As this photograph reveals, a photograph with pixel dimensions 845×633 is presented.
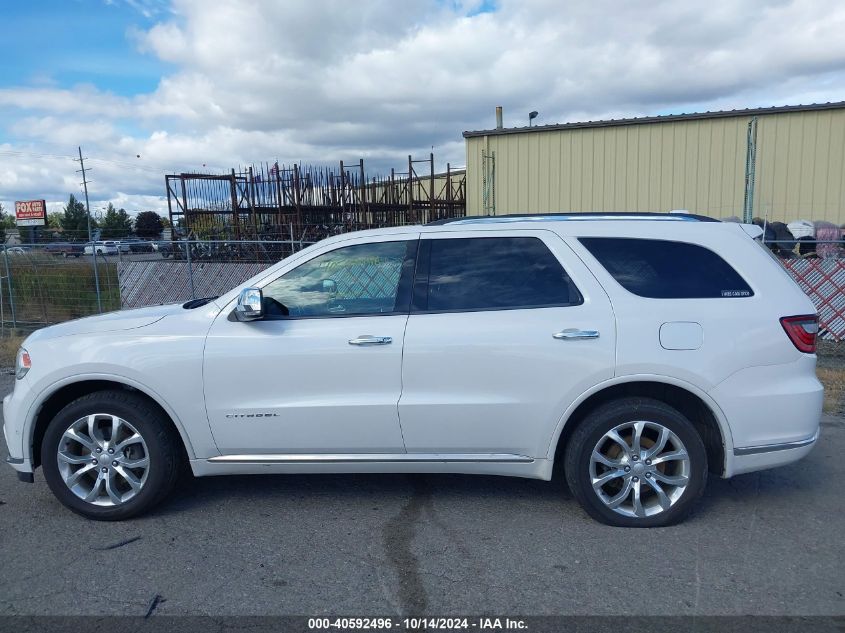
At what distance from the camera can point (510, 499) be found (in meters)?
4.71

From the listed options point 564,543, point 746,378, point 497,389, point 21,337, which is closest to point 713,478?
point 746,378

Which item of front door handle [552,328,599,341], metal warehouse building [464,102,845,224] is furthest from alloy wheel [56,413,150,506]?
metal warehouse building [464,102,845,224]

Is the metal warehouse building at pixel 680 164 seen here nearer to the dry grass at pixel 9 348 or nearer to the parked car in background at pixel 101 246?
the parked car in background at pixel 101 246

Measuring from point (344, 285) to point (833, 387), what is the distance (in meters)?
6.25

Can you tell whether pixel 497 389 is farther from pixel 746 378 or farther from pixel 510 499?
pixel 746 378

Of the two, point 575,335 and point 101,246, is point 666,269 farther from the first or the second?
point 101,246

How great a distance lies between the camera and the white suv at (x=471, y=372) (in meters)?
4.11

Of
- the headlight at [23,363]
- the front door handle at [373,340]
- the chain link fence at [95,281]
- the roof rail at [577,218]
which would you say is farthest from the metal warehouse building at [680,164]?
the headlight at [23,363]

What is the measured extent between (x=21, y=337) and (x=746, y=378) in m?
12.3

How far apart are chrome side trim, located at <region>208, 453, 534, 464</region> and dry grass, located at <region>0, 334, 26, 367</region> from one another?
23.9ft

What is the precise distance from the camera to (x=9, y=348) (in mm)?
11117

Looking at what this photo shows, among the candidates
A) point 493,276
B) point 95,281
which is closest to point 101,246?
point 95,281

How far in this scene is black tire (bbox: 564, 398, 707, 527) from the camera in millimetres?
4125

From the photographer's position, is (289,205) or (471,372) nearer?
(471,372)
